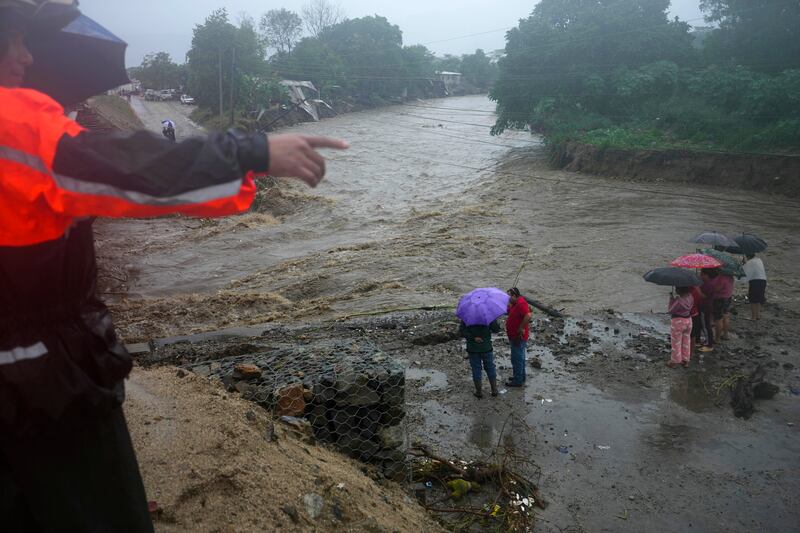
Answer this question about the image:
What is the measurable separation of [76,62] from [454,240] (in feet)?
47.3

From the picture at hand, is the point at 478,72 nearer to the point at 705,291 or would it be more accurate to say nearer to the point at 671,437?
the point at 705,291

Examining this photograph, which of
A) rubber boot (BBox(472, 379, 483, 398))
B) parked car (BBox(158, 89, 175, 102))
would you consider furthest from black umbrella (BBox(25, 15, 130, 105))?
parked car (BBox(158, 89, 175, 102))

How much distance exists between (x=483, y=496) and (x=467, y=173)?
73.6 ft

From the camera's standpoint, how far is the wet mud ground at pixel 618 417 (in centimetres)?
534

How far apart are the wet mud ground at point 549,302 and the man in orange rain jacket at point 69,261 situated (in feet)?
14.0

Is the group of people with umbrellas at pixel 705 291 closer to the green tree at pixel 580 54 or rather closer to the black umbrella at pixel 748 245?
the black umbrella at pixel 748 245

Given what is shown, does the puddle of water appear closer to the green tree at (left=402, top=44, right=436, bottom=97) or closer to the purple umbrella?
the purple umbrella

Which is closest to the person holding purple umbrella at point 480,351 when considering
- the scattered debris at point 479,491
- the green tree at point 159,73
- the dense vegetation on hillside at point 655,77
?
the scattered debris at point 479,491

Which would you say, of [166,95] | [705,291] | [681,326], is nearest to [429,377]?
[681,326]

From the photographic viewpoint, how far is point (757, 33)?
2225cm

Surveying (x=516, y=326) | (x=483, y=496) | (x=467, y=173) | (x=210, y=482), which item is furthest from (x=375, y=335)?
(x=467, y=173)

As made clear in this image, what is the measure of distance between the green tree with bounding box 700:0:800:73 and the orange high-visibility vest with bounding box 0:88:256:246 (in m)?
24.8

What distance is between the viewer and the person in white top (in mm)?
9219

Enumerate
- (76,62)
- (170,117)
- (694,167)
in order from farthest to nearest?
(170,117)
(694,167)
(76,62)
